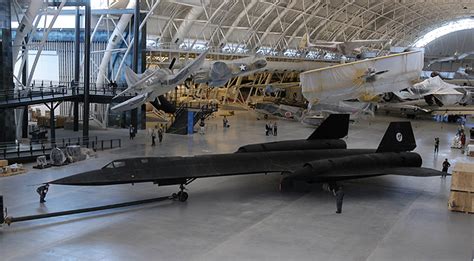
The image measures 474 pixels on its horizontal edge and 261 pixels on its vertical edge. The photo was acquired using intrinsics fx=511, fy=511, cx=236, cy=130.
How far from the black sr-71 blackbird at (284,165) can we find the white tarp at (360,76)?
7.89ft

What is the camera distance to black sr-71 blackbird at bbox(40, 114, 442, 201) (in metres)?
17.7

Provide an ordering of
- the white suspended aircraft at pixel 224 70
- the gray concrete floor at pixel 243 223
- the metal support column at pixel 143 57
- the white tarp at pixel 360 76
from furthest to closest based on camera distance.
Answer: the metal support column at pixel 143 57, the white suspended aircraft at pixel 224 70, the white tarp at pixel 360 76, the gray concrete floor at pixel 243 223

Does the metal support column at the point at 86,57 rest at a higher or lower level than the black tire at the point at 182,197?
higher

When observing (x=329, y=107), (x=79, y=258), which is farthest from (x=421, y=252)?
(x=329, y=107)

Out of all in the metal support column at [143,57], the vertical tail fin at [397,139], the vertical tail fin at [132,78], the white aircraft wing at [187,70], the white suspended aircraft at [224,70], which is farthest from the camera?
the metal support column at [143,57]

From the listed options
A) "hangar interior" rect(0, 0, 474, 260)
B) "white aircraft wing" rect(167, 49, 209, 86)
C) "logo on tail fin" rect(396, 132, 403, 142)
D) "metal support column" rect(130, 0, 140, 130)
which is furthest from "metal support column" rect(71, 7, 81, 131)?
"logo on tail fin" rect(396, 132, 403, 142)

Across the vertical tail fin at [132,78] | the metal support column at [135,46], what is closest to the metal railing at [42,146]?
the vertical tail fin at [132,78]

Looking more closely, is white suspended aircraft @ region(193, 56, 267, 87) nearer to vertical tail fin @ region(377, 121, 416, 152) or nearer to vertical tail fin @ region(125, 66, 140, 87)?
vertical tail fin @ region(125, 66, 140, 87)

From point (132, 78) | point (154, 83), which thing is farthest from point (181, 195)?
point (132, 78)

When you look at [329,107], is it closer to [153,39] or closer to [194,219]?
[153,39]

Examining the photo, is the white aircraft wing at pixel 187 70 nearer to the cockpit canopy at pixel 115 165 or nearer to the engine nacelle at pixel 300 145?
the engine nacelle at pixel 300 145

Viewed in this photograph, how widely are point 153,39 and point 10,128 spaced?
18.8 metres

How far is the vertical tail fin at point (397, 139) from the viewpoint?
22.1 meters

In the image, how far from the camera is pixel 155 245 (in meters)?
14.1
